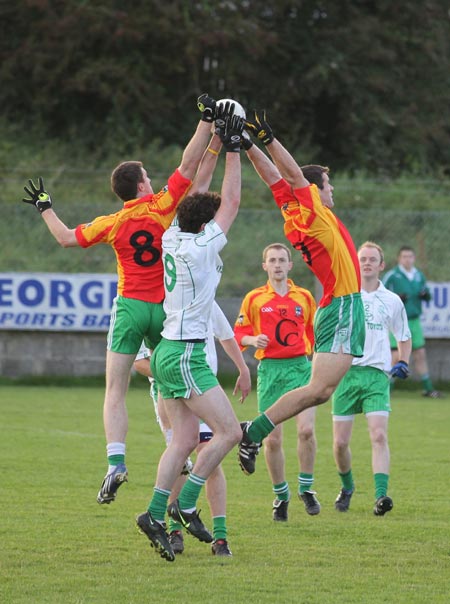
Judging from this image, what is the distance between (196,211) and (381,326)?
10.2 ft

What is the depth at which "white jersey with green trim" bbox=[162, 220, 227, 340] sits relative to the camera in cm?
754

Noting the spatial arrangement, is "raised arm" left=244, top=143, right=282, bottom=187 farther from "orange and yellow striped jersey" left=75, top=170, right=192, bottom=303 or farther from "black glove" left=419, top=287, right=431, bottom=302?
"black glove" left=419, top=287, right=431, bottom=302

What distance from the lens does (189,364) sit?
750 cm

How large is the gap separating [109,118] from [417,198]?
1104cm

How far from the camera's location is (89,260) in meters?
20.7

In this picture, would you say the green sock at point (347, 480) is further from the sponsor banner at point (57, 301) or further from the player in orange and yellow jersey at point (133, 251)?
the sponsor banner at point (57, 301)

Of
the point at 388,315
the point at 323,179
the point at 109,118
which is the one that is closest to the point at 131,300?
the point at 323,179

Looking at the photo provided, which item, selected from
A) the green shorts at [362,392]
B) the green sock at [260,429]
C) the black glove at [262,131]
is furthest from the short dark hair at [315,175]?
the green shorts at [362,392]

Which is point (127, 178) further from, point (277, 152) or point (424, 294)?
point (424, 294)

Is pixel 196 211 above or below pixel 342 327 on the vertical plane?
above

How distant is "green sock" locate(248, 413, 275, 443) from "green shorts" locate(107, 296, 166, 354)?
861 mm

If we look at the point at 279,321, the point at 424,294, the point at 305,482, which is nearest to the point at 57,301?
the point at 424,294

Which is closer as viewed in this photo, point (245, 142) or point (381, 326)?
point (245, 142)

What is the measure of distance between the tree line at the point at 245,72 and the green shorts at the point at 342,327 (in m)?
21.5
